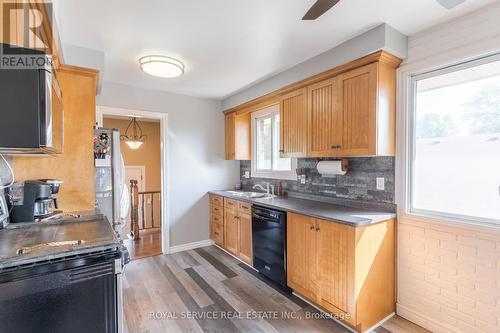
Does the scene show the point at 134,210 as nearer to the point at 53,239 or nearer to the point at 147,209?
the point at 147,209

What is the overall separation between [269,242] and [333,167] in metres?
1.07

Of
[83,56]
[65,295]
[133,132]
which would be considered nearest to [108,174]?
[83,56]

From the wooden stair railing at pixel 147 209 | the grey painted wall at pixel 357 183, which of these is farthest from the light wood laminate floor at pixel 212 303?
the wooden stair railing at pixel 147 209

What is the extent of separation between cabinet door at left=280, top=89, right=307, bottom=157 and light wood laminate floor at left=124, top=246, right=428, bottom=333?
1.55 metres

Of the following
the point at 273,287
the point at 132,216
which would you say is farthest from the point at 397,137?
the point at 132,216

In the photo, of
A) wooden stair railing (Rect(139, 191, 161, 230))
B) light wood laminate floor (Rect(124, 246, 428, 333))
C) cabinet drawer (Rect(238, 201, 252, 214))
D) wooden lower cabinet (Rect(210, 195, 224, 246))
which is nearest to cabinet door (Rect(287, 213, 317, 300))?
light wood laminate floor (Rect(124, 246, 428, 333))

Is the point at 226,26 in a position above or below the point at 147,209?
above

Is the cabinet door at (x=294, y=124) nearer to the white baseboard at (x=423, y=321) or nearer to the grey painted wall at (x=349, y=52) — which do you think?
the grey painted wall at (x=349, y=52)

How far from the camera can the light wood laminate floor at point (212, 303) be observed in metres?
2.07

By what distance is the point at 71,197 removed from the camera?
195cm

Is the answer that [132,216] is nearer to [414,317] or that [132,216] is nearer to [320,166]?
[320,166]

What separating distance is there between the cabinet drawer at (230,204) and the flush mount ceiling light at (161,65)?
178 cm

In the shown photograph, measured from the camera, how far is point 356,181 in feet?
8.20

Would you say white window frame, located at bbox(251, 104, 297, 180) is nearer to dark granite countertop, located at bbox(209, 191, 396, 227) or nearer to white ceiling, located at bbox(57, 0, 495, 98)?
dark granite countertop, located at bbox(209, 191, 396, 227)
